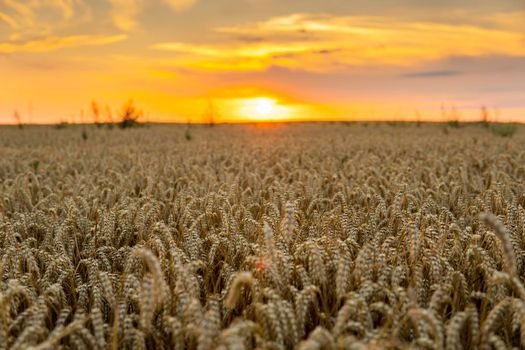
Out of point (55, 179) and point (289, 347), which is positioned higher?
point (55, 179)

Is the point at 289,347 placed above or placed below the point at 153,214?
below

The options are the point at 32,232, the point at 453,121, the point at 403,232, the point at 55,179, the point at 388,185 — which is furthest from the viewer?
the point at 453,121

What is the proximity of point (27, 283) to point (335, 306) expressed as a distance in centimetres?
132

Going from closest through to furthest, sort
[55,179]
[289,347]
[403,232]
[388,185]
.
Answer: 1. [289,347]
2. [403,232]
3. [388,185]
4. [55,179]

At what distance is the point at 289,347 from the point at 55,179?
425 centimetres

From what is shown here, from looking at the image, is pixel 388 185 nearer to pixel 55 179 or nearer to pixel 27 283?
pixel 27 283

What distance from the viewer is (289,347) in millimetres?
1548

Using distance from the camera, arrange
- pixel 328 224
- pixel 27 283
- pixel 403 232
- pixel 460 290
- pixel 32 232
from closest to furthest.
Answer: pixel 460 290 → pixel 27 283 → pixel 403 232 → pixel 328 224 → pixel 32 232

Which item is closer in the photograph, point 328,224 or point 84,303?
point 84,303

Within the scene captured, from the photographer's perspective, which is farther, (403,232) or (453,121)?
(453,121)

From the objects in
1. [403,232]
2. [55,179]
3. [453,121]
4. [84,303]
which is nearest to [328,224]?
[403,232]

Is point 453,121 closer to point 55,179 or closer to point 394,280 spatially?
point 55,179

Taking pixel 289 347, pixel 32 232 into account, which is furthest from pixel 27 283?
pixel 289 347

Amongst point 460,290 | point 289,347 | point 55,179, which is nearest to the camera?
point 289,347
